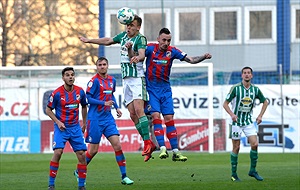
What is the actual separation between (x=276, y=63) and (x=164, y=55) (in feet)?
70.9

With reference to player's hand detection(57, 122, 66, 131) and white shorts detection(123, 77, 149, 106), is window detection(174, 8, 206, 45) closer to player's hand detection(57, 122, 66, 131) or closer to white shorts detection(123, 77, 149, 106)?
white shorts detection(123, 77, 149, 106)

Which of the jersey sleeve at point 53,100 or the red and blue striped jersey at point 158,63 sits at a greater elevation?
the red and blue striped jersey at point 158,63

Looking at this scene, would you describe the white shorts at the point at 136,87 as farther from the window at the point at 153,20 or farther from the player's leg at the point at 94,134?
the window at the point at 153,20

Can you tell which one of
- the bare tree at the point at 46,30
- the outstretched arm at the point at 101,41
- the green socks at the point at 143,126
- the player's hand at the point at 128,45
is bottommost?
the green socks at the point at 143,126

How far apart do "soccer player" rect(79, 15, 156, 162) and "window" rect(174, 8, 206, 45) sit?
21853 mm

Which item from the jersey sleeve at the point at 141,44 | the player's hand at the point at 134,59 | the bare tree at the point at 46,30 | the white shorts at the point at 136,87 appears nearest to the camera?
the player's hand at the point at 134,59

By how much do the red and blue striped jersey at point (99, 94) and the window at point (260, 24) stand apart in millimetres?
20828

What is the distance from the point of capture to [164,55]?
50.1ft

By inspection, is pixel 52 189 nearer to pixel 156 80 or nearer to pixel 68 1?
pixel 156 80

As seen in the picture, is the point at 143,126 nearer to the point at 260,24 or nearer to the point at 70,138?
the point at 70,138

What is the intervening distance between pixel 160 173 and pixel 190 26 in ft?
58.4

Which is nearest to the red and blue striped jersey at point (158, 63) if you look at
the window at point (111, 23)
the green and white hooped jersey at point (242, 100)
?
the green and white hooped jersey at point (242, 100)

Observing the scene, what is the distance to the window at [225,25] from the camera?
37.1 m

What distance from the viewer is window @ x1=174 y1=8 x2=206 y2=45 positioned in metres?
37.1
